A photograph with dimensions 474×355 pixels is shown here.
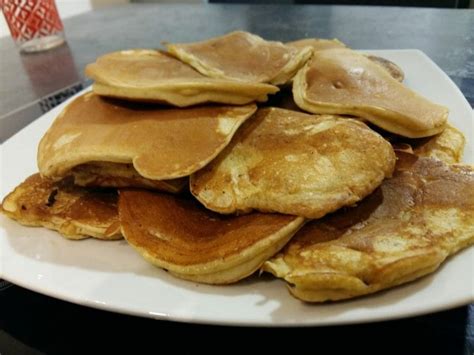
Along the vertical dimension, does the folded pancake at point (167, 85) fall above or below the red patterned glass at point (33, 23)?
above

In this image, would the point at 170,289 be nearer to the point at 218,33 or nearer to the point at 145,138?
the point at 145,138

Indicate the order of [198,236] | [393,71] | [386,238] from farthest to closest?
[393,71], [198,236], [386,238]

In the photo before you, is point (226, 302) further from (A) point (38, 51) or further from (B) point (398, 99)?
(A) point (38, 51)

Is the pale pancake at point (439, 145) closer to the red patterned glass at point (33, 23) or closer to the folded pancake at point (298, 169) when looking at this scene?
the folded pancake at point (298, 169)

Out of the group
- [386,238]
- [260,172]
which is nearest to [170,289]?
[260,172]

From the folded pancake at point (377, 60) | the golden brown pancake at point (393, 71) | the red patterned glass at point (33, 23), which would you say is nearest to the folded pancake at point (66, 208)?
the folded pancake at point (377, 60)
